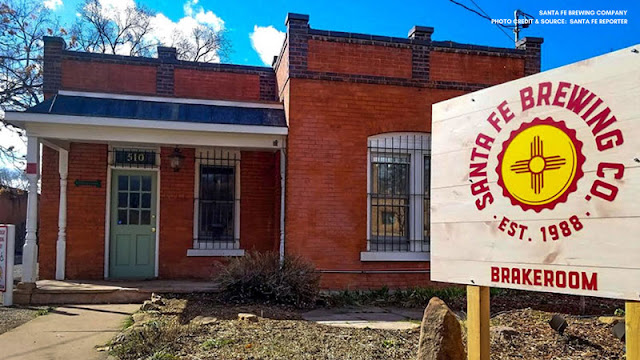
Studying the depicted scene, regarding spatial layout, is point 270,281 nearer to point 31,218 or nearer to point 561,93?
point 31,218

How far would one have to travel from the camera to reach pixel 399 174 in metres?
9.84

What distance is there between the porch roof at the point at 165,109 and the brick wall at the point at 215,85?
1.08 meters

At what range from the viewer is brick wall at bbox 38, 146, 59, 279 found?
9.89 m

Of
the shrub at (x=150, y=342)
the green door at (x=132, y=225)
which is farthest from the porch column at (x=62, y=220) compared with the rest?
the shrub at (x=150, y=342)

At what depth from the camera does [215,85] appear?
35.9 feet

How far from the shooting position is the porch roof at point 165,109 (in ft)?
29.0

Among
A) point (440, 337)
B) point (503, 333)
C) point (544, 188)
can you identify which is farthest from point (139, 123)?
point (544, 188)

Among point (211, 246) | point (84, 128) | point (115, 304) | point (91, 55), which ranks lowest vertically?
point (115, 304)

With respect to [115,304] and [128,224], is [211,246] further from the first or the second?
[115,304]

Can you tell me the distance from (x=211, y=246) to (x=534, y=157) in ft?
27.6

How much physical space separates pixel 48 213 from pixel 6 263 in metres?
1.96

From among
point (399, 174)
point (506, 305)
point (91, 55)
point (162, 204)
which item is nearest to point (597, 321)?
point (506, 305)

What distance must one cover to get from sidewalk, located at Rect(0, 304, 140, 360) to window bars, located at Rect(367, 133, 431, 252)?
174 inches

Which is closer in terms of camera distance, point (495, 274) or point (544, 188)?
point (544, 188)
